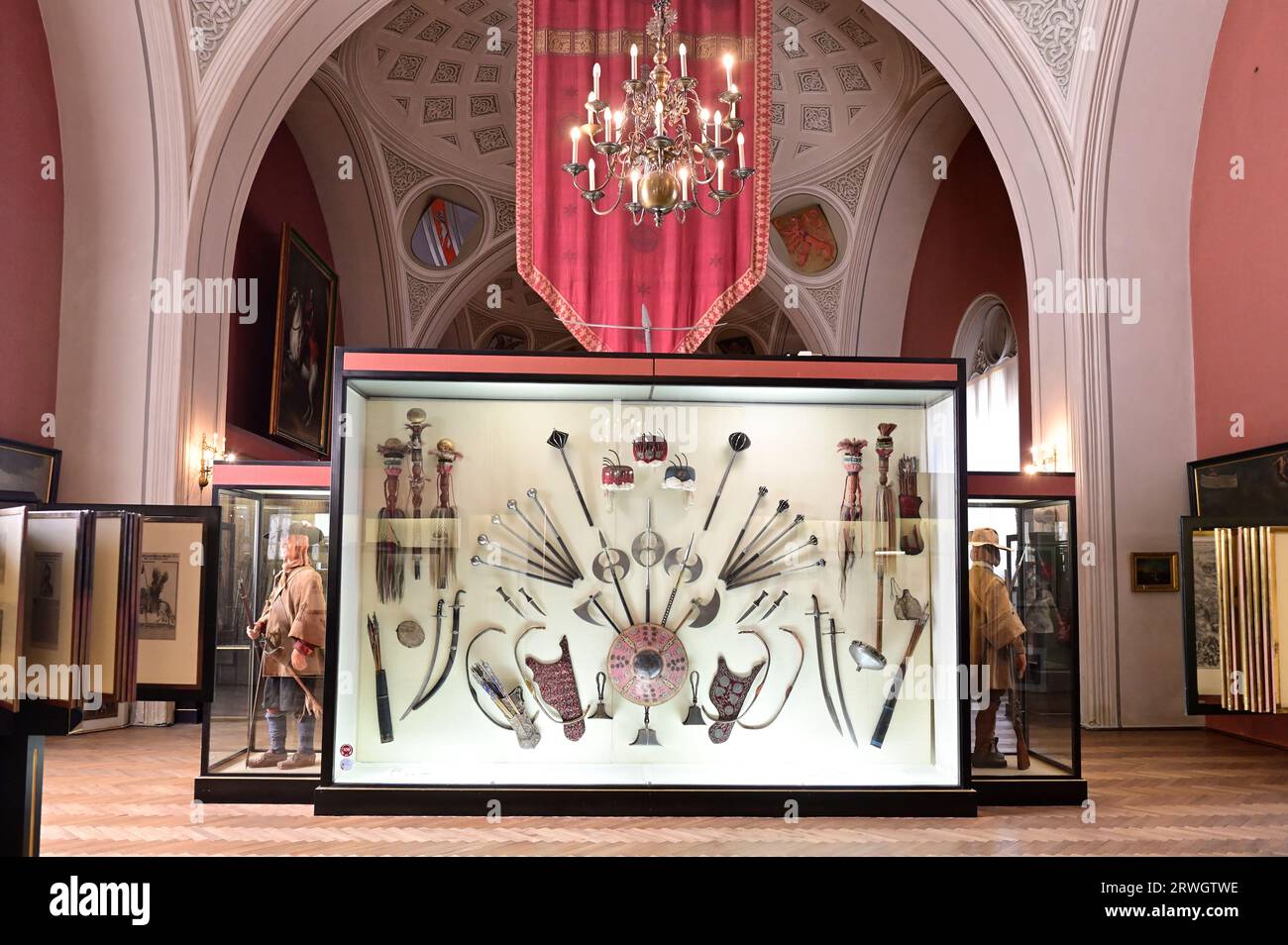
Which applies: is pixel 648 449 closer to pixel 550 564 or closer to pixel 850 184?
pixel 550 564

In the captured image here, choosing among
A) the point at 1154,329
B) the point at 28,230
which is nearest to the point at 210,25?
the point at 28,230

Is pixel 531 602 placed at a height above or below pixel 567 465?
below

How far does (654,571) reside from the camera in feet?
17.3

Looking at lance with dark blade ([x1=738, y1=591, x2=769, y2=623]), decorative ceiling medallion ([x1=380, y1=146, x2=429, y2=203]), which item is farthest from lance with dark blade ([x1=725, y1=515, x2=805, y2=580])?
decorative ceiling medallion ([x1=380, y1=146, x2=429, y2=203])

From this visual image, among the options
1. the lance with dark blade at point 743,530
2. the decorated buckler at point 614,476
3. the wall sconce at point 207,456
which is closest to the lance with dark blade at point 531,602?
the decorated buckler at point 614,476

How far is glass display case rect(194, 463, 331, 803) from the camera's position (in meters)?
5.43

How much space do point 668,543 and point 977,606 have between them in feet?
5.81

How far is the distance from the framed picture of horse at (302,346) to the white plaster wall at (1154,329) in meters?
8.53

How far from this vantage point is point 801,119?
13.6 m

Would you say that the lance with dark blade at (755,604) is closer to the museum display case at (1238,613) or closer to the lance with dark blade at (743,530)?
the lance with dark blade at (743,530)

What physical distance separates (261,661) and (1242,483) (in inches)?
288
